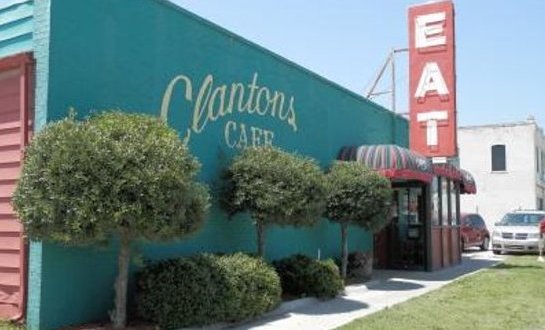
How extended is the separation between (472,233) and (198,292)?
23.4m

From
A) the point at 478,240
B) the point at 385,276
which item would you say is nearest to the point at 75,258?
the point at 385,276

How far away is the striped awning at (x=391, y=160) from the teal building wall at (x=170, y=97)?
2.55ft

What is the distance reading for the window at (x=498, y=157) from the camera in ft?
137

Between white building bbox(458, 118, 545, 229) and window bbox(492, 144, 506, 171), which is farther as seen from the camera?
window bbox(492, 144, 506, 171)

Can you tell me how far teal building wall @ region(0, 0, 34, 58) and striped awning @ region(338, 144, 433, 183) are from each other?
31.7 ft

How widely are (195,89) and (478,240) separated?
2255 cm

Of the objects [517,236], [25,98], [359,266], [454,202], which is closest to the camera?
[25,98]

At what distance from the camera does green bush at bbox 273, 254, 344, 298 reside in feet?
41.7

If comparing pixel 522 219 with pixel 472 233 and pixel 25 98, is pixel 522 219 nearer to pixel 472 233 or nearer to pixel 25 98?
pixel 472 233

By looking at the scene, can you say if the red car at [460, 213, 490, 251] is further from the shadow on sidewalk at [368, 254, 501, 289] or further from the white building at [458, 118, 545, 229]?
the white building at [458, 118, 545, 229]

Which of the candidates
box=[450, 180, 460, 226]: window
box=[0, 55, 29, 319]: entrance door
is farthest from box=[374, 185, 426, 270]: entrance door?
box=[0, 55, 29, 319]: entrance door

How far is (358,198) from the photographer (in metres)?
14.9

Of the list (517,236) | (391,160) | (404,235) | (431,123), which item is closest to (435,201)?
(404,235)

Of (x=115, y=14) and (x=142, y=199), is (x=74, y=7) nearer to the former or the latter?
(x=115, y=14)
